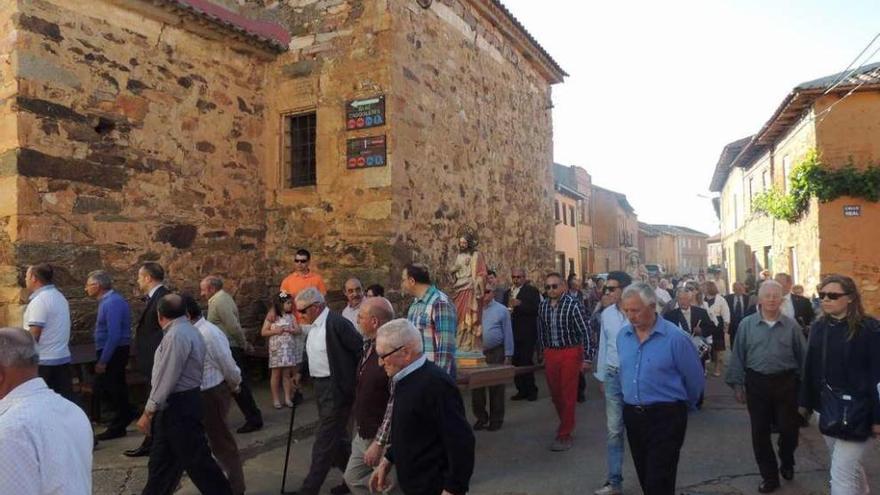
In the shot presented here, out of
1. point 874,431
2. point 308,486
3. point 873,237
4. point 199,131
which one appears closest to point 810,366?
point 874,431

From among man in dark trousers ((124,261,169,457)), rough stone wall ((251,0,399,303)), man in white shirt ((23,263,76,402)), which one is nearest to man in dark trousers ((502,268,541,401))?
rough stone wall ((251,0,399,303))

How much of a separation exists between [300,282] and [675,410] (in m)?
5.62

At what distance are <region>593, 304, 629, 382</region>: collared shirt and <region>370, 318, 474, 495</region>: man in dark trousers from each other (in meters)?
2.51

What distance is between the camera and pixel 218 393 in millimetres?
4969

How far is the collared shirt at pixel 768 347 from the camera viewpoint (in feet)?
16.1

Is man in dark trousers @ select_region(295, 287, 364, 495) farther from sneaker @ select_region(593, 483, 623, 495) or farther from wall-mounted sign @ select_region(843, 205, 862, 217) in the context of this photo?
wall-mounted sign @ select_region(843, 205, 862, 217)

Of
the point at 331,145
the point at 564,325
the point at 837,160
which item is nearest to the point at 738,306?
the point at 837,160

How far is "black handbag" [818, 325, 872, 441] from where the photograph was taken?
3.63 meters

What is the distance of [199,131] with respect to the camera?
8.91 m

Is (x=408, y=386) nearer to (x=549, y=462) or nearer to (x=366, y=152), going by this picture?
(x=549, y=462)

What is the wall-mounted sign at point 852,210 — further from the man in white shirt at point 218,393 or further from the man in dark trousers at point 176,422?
the man in dark trousers at point 176,422

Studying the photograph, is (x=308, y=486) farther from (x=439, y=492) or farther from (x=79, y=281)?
(x=79, y=281)

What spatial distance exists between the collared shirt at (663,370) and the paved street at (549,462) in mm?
1496

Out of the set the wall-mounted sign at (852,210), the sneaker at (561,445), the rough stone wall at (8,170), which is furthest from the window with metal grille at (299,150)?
the wall-mounted sign at (852,210)
